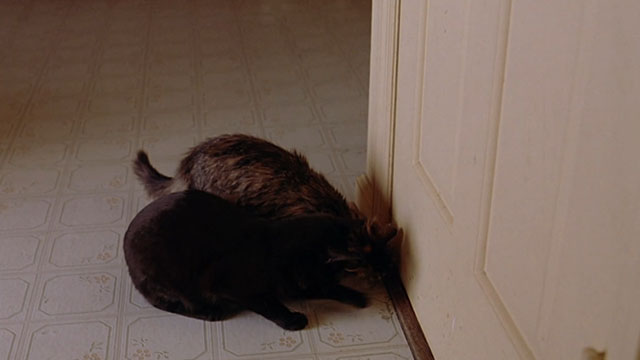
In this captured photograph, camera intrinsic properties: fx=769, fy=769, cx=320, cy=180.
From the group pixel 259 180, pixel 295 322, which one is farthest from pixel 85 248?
pixel 295 322

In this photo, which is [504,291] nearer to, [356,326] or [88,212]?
[356,326]

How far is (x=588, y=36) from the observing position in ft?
2.77

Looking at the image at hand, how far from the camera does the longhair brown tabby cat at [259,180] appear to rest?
1.78m

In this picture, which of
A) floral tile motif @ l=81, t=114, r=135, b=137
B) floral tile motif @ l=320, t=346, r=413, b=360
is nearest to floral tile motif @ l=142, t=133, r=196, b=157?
floral tile motif @ l=81, t=114, r=135, b=137

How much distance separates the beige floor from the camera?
1632mm

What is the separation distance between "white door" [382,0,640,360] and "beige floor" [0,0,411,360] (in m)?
0.35

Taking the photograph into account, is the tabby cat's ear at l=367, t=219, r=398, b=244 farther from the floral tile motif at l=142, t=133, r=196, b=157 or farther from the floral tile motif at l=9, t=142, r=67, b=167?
the floral tile motif at l=9, t=142, r=67, b=167

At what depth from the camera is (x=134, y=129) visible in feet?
8.18

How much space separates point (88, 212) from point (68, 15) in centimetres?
186

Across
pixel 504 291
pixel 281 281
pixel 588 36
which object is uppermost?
pixel 588 36

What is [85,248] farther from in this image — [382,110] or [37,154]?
[382,110]

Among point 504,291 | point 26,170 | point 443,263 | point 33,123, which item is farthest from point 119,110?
point 504,291

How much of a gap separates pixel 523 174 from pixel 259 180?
854mm

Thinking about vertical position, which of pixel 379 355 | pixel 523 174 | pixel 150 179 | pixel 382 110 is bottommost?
pixel 379 355
